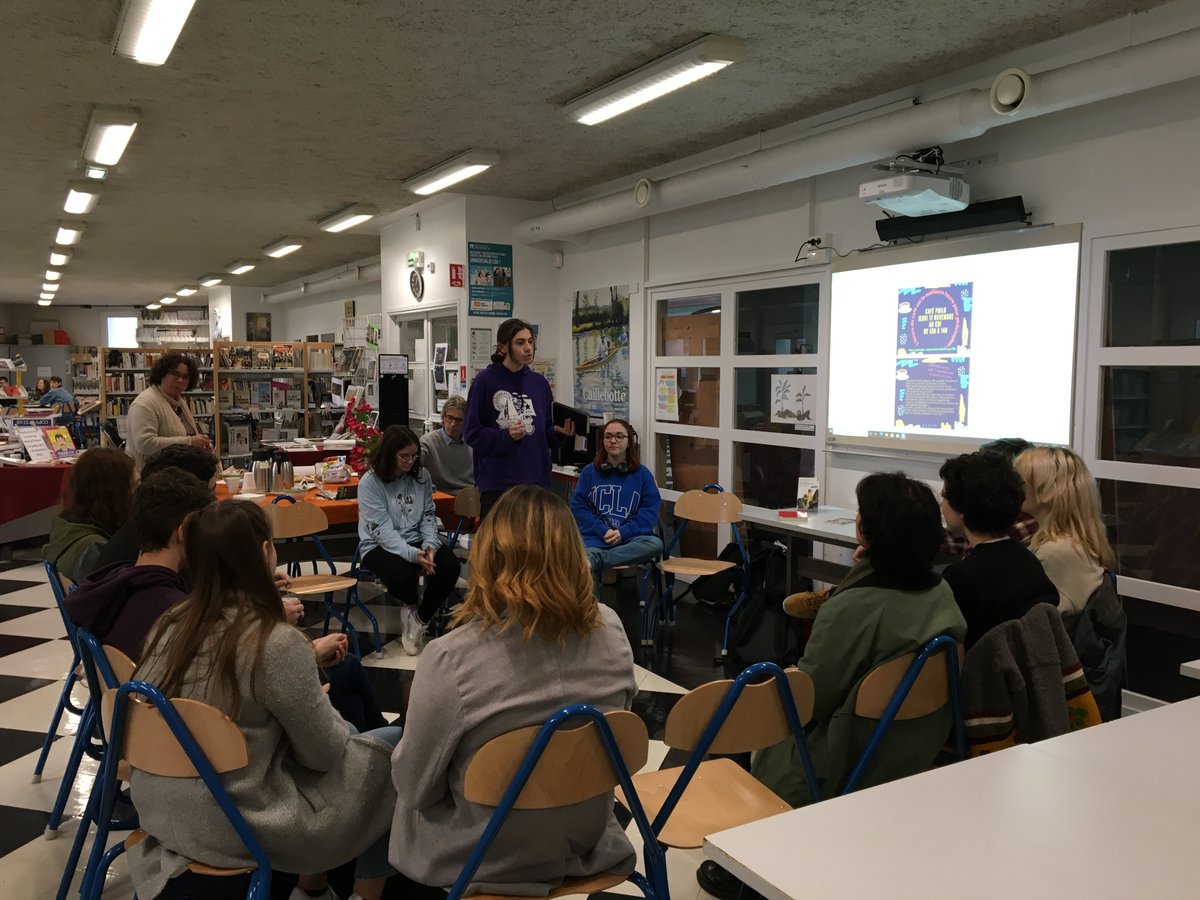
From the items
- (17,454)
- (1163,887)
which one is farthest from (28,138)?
(1163,887)

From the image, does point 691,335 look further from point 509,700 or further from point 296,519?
point 509,700

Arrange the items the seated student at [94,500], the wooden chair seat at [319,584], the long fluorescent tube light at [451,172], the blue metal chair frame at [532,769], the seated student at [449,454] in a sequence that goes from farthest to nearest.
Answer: the seated student at [449,454], the long fluorescent tube light at [451,172], the wooden chair seat at [319,584], the seated student at [94,500], the blue metal chair frame at [532,769]

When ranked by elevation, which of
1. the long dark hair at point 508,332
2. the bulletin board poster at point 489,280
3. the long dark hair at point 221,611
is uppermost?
the bulletin board poster at point 489,280

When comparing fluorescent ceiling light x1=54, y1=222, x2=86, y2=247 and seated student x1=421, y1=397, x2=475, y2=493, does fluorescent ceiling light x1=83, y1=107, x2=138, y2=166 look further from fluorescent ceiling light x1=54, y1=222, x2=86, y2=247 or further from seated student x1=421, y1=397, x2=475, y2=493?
fluorescent ceiling light x1=54, y1=222, x2=86, y2=247

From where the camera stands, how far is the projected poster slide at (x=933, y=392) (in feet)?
13.7

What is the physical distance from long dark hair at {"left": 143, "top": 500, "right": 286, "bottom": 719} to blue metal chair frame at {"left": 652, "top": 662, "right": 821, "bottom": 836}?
81cm

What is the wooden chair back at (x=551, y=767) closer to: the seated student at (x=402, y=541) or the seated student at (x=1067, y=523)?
the seated student at (x=1067, y=523)

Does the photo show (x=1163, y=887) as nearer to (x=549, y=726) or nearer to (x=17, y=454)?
(x=549, y=726)

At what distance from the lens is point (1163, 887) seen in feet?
3.41

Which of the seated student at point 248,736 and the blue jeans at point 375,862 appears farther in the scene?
the blue jeans at point 375,862

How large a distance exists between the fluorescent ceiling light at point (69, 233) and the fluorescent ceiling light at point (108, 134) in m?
3.36

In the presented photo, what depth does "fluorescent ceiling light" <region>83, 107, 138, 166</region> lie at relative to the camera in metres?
4.66

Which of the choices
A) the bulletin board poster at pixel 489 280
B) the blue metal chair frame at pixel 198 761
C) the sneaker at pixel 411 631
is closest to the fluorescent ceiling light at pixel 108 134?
the bulletin board poster at pixel 489 280

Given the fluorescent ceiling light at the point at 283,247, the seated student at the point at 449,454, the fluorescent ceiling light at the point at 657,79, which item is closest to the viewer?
the fluorescent ceiling light at the point at 657,79
